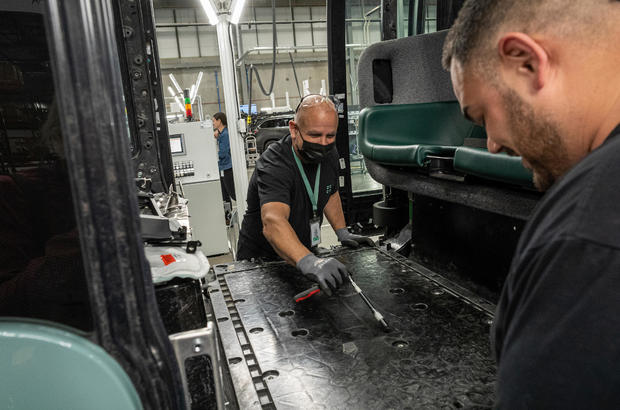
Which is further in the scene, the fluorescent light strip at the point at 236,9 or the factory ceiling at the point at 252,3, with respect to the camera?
the factory ceiling at the point at 252,3

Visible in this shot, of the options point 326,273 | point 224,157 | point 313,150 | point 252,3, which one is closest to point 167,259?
point 326,273

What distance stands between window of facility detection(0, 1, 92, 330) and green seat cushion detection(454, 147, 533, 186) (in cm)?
160

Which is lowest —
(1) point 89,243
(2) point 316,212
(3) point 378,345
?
(3) point 378,345

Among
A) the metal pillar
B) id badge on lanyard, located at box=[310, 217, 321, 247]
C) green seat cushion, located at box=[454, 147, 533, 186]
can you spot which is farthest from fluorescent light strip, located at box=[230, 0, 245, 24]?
green seat cushion, located at box=[454, 147, 533, 186]

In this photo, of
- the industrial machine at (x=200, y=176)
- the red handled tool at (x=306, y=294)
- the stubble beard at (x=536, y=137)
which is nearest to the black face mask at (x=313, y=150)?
the red handled tool at (x=306, y=294)

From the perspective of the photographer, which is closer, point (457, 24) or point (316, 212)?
point (457, 24)

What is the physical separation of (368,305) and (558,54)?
122cm

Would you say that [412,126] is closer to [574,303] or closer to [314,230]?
[314,230]

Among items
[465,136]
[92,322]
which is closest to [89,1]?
[92,322]

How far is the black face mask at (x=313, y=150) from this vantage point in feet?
7.86

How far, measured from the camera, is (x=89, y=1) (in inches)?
20.0

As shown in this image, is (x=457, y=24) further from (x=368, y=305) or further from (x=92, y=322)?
(x=368, y=305)

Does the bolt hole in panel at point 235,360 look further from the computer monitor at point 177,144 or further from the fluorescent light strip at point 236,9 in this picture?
the computer monitor at point 177,144

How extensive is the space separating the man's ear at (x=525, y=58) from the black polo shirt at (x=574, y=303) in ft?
0.47
